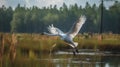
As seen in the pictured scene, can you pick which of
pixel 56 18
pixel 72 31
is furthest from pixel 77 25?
pixel 56 18

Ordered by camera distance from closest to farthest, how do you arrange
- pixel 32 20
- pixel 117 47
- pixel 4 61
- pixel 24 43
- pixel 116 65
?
pixel 4 61, pixel 116 65, pixel 24 43, pixel 117 47, pixel 32 20

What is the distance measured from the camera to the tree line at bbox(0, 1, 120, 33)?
65875 millimetres

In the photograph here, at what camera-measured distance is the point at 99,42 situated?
24.7m

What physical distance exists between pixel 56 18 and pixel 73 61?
2417 inches

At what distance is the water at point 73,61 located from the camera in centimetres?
1491

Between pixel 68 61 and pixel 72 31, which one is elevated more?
pixel 72 31

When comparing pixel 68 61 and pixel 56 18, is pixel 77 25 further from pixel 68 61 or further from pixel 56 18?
pixel 56 18

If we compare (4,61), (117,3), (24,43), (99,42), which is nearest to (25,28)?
(117,3)

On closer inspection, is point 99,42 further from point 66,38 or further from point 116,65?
point 66,38

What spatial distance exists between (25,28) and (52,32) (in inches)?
2189

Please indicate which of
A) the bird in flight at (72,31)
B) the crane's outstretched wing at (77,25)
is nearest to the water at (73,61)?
the bird in flight at (72,31)

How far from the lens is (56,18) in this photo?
261ft

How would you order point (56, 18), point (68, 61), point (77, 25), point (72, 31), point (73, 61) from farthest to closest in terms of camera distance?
point (56, 18) < point (73, 61) < point (68, 61) < point (72, 31) < point (77, 25)

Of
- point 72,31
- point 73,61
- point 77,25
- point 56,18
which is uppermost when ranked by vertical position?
point 56,18
